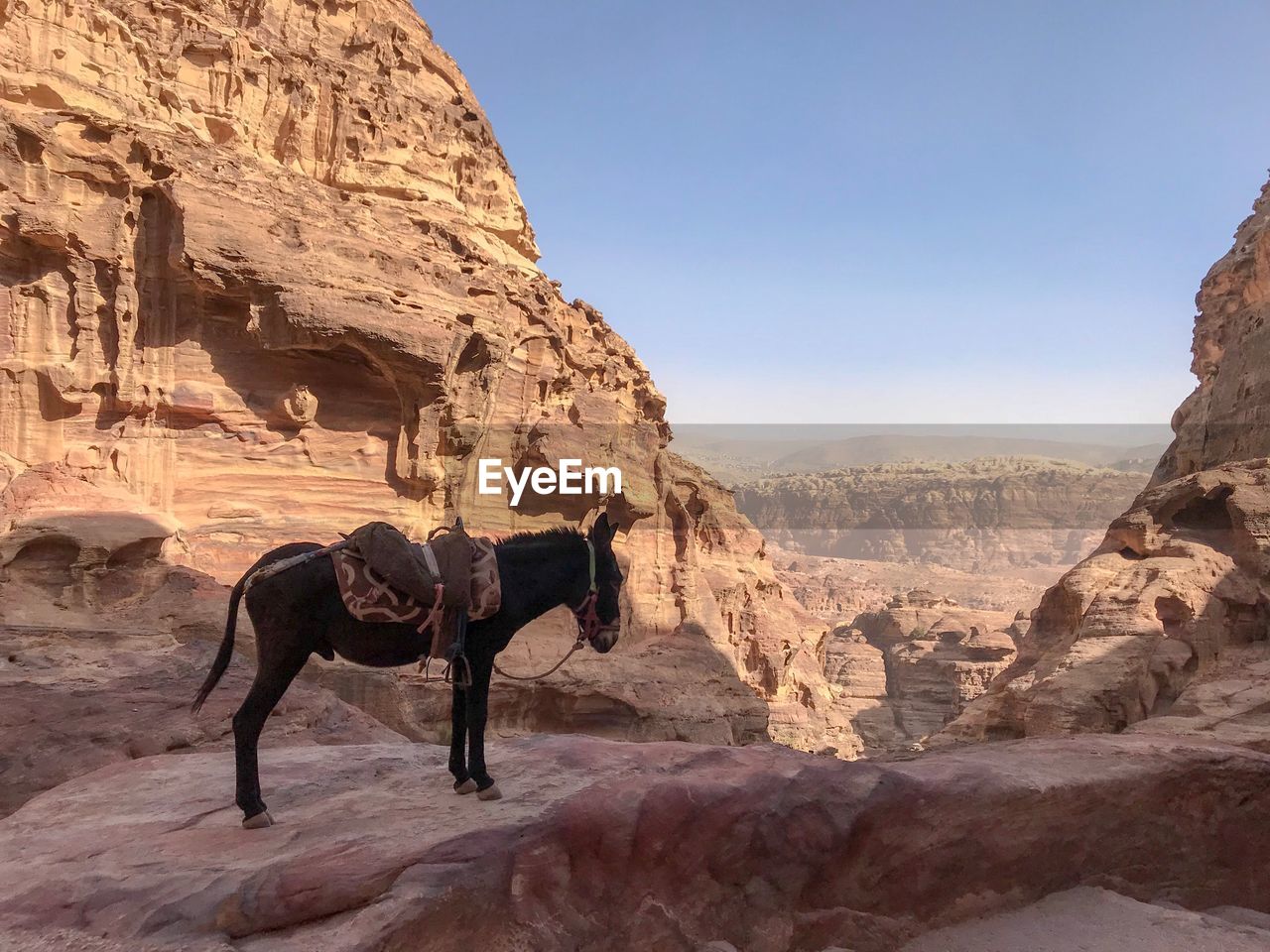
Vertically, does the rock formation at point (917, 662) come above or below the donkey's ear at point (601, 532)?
below

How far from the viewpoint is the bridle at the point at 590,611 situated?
4945 millimetres

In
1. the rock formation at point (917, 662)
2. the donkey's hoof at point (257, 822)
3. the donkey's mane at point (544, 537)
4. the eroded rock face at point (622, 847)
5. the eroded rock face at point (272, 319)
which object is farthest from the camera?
the rock formation at point (917, 662)

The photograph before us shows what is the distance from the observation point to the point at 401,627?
4594 mm

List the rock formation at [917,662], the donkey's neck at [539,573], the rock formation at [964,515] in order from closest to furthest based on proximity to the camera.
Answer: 1. the donkey's neck at [539,573]
2. the rock formation at [917,662]
3. the rock formation at [964,515]

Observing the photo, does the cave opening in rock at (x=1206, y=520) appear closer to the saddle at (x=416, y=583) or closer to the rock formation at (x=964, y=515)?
the saddle at (x=416, y=583)

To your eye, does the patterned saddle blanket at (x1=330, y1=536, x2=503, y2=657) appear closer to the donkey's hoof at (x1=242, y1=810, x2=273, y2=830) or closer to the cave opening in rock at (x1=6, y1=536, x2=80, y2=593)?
the donkey's hoof at (x1=242, y1=810, x2=273, y2=830)

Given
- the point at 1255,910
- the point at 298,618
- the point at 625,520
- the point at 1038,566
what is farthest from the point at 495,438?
the point at 1038,566

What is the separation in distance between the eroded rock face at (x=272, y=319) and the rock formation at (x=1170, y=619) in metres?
7.87

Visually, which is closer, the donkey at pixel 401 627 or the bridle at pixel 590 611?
the donkey at pixel 401 627

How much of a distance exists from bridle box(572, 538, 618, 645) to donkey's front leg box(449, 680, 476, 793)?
835mm

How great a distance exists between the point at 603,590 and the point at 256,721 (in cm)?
223

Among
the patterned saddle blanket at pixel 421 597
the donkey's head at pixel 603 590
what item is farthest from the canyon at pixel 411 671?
the patterned saddle blanket at pixel 421 597

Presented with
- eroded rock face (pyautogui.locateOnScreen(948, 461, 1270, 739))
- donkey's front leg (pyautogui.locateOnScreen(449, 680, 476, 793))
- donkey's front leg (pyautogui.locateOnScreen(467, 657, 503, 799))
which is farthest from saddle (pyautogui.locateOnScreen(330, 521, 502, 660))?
eroded rock face (pyautogui.locateOnScreen(948, 461, 1270, 739))

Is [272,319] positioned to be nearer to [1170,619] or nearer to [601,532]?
[601,532]
